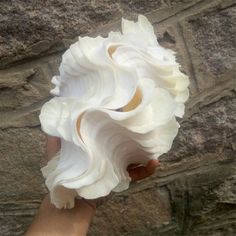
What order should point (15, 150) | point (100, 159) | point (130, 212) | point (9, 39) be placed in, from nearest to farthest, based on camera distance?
point (100, 159)
point (9, 39)
point (15, 150)
point (130, 212)

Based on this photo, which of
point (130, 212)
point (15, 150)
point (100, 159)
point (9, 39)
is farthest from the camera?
point (130, 212)

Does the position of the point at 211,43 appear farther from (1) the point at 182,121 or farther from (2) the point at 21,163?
(2) the point at 21,163

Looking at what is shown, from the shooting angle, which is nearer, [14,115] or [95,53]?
[95,53]

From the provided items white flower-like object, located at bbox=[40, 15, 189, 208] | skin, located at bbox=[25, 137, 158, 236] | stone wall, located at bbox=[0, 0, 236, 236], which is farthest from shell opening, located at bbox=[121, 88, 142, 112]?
stone wall, located at bbox=[0, 0, 236, 236]

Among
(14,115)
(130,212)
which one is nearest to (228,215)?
(130,212)

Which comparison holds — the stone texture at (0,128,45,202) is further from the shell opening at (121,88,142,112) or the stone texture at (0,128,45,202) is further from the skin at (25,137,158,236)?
the shell opening at (121,88,142,112)

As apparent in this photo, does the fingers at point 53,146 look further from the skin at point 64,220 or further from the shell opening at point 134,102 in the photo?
the shell opening at point 134,102

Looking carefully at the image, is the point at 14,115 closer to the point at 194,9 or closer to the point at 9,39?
the point at 9,39
